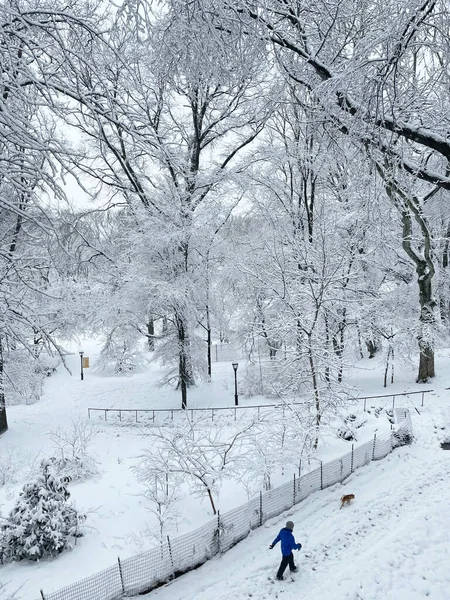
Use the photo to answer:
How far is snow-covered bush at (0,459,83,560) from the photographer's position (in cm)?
792

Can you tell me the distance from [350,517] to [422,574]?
224 cm

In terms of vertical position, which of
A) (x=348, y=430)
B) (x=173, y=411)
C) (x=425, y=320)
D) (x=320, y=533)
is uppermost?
(x=425, y=320)

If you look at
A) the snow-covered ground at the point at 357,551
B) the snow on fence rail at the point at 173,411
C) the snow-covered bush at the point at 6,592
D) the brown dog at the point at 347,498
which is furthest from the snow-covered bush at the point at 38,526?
the snow on fence rail at the point at 173,411

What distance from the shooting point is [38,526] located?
317 inches

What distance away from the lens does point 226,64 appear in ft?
15.6

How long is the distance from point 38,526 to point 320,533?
5.86 metres

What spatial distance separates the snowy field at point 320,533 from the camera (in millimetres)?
7309

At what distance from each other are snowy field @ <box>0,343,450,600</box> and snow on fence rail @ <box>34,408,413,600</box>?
0.21 metres

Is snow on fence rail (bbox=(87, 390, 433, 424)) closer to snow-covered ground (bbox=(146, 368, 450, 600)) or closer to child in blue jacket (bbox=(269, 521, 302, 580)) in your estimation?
snow-covered ground (bbox=(146, 368, 450, 600))

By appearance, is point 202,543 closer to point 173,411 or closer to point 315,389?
point 315,389

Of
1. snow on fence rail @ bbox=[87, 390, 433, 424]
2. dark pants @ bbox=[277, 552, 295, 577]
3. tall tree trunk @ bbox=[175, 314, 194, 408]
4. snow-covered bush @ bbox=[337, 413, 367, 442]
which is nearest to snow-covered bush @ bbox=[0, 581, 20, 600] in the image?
dark pants @ bbox=[277, 552, 295, 577]

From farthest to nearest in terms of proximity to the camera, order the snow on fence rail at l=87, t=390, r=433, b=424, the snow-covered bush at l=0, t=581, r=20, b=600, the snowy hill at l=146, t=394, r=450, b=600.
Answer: the snow on fence rail at l=87, t=390, r=433, b=424, the snowy hill at l=146, t=394, r=450, b=600, the snow-covered bush at l=0, t=581, r=20, b=600

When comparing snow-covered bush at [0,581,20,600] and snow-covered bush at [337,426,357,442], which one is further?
snow-covered bush at [337,426,357,442]

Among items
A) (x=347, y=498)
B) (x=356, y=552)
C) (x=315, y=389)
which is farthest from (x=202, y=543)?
(x=315, y=389)
